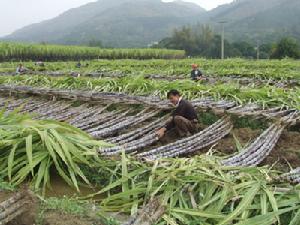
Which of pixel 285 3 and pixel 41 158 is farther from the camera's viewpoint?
pixel 285 3

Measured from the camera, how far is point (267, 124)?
7.00 m

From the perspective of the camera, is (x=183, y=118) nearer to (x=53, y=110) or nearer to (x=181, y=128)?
(x=181, y=128)

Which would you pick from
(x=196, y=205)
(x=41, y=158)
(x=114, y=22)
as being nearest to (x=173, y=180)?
(x=196, y=205)

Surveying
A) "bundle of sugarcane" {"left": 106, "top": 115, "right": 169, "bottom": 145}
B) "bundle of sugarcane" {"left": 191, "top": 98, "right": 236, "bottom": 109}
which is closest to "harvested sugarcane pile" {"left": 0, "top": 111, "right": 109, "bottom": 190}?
"bundle of sugarcane" {"left": 106, "top": 115, "right": 169, "bottom": 145}

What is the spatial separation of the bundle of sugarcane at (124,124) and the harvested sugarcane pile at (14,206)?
9.16 feet

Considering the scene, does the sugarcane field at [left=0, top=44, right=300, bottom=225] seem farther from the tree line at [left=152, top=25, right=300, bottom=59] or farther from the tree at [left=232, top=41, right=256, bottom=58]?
the tree at [left=232, top=41, right=256, bottom=58]

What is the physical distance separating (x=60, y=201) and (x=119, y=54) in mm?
35779

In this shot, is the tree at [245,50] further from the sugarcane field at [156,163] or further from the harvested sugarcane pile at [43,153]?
the harvested sugarcane pile at [43,153]

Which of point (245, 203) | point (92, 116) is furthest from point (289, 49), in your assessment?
point (245, 203)

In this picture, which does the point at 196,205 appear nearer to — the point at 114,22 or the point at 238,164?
the point at 238,164

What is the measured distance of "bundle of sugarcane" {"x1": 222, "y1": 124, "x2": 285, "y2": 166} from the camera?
490 cm

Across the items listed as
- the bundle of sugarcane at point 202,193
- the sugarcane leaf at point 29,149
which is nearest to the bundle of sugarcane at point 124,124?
the sugarcane leaf at point 29,149

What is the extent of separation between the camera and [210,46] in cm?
5634

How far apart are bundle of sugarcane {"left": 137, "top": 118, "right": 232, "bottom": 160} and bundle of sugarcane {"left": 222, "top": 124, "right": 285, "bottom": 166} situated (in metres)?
0.64
